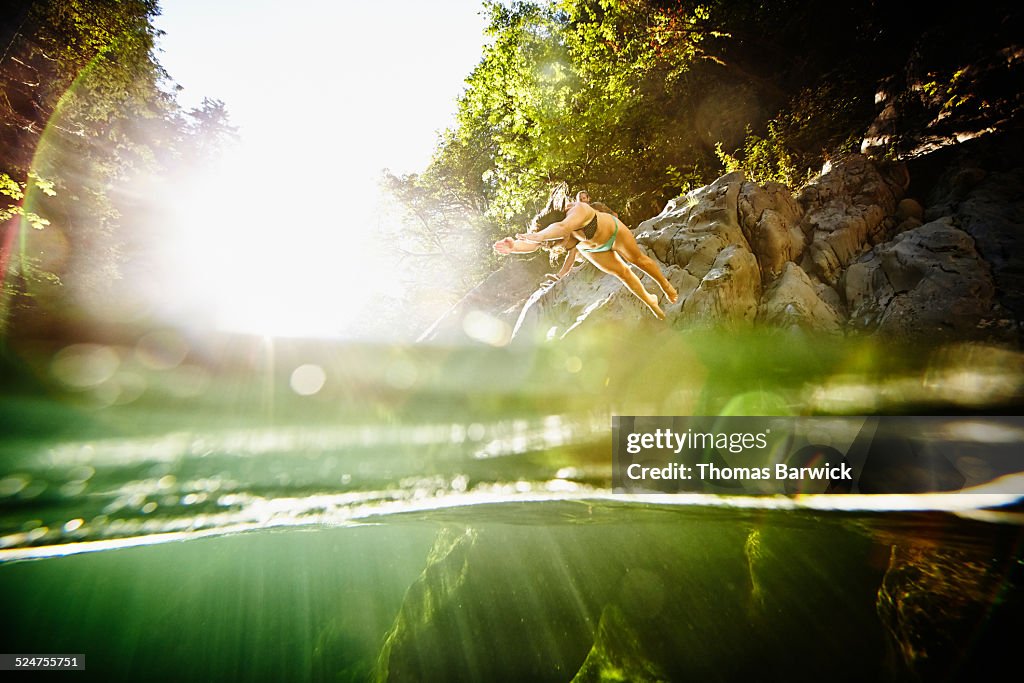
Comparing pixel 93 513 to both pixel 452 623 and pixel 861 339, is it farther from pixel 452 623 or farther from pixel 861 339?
pixel 861 339

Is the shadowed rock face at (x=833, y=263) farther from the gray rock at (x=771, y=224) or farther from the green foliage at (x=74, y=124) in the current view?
the green foliage at (x=74, y=124)

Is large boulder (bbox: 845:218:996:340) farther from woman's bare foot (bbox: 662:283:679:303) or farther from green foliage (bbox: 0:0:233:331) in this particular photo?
green foliage (bbox: 0:0:233:331)

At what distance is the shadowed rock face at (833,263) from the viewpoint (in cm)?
480

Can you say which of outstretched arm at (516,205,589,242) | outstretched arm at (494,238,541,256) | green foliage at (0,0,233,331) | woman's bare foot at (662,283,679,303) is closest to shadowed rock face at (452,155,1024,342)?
woman's bare foot at (662,283,679,303)

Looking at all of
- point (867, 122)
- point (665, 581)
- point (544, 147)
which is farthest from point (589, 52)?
point (665, 581)

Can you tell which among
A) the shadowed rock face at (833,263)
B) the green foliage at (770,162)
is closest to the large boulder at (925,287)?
the shadowed rock face at (833,263)

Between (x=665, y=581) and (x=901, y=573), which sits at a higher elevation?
(x=901, y=573)

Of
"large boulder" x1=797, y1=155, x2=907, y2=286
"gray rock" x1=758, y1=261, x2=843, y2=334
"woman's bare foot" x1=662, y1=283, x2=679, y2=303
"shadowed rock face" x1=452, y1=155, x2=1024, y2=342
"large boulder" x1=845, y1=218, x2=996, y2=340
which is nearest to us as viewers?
"large boulder" x1=845, y1=218, x2=996, y2=340

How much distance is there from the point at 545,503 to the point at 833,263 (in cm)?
605

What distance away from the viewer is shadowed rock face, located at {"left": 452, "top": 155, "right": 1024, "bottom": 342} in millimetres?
4805

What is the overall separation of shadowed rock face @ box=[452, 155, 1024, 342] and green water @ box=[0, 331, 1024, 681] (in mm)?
579

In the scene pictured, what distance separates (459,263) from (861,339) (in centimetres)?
1971

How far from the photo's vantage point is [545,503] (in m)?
5.04

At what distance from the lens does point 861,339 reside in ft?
16.5
